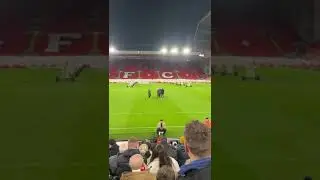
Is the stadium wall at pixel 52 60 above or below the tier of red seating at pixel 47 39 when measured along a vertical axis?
below

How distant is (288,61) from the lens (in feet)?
2.68

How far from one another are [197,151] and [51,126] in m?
0.71

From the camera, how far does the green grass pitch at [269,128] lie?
2.72 ft

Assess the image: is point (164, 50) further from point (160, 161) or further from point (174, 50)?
point (160, 161)

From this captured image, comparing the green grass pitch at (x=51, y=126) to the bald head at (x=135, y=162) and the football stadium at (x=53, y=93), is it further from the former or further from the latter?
the bald head at (x=135, y=162)

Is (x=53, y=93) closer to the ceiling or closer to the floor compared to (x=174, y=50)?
closer to the floor

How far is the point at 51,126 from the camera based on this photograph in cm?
73

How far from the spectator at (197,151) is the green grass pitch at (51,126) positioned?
16.4 inches

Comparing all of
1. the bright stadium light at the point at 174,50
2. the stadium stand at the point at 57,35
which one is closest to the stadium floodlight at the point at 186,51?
the bright stadium light at the point at 174,50

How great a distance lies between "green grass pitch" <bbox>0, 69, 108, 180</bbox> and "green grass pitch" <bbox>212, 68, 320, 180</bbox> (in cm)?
31

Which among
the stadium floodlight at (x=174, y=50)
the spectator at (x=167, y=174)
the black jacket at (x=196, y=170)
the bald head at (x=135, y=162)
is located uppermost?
the stadium floodlight at (x=174, y=50)

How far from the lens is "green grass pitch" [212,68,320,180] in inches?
32.7

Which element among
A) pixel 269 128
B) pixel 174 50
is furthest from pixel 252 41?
pixel 174 50

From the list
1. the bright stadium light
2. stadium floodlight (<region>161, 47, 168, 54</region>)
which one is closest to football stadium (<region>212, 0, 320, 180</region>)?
the bright stadium light
